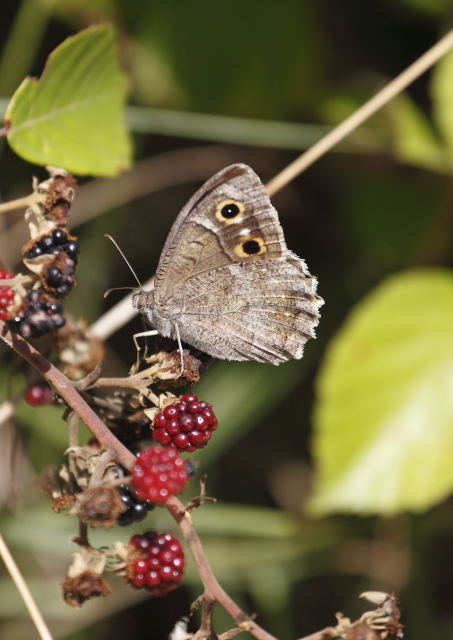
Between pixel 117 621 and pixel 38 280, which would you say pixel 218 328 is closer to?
pixel 38 280

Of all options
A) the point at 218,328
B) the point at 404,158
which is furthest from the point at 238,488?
the point at 404,158

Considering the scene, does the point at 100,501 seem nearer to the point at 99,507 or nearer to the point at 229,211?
the point at 99,507

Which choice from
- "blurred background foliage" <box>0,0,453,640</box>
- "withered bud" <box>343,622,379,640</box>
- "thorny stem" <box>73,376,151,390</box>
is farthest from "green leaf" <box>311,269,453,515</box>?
"thorny stem" <box>73,376,151,390</box>

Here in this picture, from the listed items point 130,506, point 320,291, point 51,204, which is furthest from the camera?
point 320,291

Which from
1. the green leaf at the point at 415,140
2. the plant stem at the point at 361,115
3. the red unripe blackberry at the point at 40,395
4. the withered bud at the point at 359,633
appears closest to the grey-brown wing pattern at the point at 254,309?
the plant stem at the point at 361,115

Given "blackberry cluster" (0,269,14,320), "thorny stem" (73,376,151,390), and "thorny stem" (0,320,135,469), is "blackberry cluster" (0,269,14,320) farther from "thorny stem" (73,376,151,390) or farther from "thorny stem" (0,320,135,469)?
"thorny stem" (73,376,151,390)

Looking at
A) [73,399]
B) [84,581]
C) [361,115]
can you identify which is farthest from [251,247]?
[84,581]

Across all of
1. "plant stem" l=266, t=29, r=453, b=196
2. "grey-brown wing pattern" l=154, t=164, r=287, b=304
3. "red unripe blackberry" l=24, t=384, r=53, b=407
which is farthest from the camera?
"plant stem" l=266, t=29, r=453, b=196
